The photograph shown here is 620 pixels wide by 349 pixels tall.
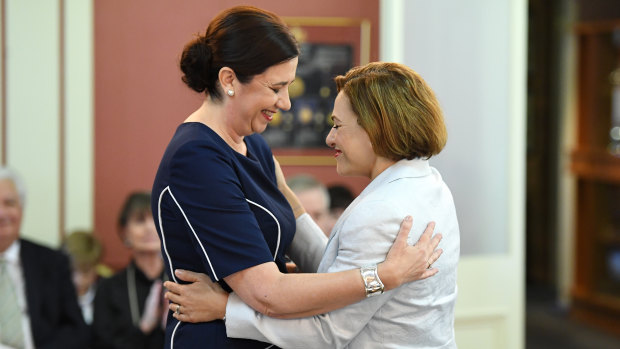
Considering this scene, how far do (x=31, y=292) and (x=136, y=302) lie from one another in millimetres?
429

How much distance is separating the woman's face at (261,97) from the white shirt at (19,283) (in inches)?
61.6

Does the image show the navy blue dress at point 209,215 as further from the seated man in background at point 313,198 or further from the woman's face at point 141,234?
the woman's face at point 141,234

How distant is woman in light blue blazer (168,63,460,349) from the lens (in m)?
1.83

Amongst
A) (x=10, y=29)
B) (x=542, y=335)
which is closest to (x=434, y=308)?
(x=10, y=29)

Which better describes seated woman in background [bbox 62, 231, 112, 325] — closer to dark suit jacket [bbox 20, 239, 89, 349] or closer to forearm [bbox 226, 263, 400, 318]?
dark suit jacket [bbox 20, 239, 89, 349]

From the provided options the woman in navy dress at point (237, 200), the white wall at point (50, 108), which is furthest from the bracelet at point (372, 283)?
the white wall at point (50, 108)

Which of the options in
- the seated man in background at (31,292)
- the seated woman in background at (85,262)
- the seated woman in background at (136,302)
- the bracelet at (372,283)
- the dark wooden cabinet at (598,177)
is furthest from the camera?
the dark wooden cabinet at (598,177)

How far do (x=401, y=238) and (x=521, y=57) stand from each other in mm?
2074

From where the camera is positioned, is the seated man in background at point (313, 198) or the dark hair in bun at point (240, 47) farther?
the seated man in background at point (313, 198)

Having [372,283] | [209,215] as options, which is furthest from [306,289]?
[209,215]

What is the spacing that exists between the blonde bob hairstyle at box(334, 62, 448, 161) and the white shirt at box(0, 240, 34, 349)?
1791mm

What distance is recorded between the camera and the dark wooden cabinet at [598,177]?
6508 millimetres

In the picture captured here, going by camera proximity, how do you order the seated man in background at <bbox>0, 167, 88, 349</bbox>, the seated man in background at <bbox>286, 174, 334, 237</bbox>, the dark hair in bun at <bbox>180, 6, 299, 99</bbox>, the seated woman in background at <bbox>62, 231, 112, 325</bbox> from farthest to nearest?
1. the seated woman in background at <bbox>62, 231, 112, 325</bbox>
2. the seated man in background at <bbox>286, 174, 334, 237</bbox>
3. the seated man in background at <bbox>0, 167, 88, 349</bbox>
4. the dark hair in bun at <bbox>180, 6, 299, 99</bbox>

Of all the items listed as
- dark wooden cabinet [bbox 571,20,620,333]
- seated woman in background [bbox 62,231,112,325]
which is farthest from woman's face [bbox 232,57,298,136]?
dark wooden cabinet [bbox 571,20,620,333]
